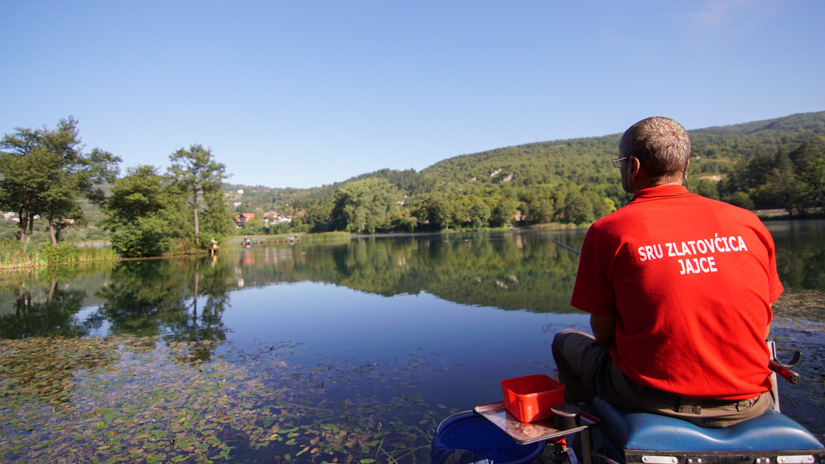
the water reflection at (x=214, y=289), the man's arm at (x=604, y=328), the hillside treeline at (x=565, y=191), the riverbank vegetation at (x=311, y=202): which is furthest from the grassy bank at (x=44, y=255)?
the hillside treeline at (x=565, y=191)

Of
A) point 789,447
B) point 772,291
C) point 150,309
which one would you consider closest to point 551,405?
point 789,447

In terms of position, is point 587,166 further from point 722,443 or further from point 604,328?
point 722,443

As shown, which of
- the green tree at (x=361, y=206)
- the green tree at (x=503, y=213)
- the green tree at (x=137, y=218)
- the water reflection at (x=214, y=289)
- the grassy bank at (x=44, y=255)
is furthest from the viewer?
the green tree at (x=361, y=206)

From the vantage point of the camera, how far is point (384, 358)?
6.71 m

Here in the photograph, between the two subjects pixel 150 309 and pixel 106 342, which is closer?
pixel 106 342

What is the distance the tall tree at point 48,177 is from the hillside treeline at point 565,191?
41.2m

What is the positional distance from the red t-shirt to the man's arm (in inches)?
6.4

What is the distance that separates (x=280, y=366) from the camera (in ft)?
21.2

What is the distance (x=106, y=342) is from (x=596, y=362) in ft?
30.1

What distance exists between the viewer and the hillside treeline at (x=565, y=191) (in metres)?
60.6

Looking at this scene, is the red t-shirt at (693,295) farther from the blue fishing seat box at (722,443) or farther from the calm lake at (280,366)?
the calm lake at (280,366)

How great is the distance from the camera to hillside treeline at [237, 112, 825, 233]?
60.6 metres

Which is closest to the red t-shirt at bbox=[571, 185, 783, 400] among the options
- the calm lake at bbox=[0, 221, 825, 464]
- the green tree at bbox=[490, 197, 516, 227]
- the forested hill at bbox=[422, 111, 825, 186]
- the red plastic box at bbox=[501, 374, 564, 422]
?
the red plastic box at bbox=[501, 374, 564, 422]

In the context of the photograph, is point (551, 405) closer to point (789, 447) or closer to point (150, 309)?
point (789, 447)
